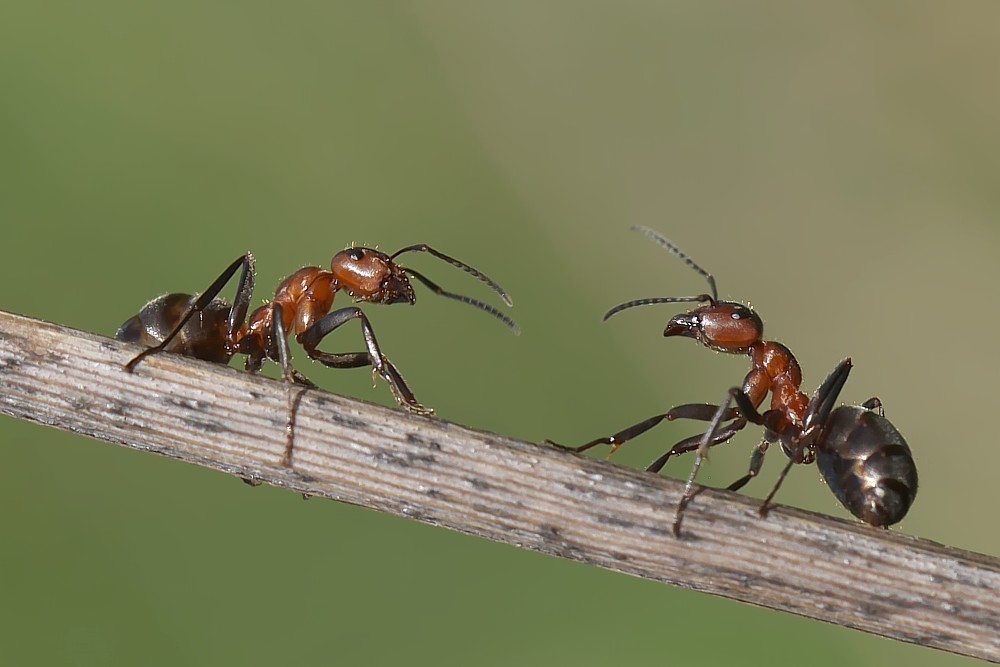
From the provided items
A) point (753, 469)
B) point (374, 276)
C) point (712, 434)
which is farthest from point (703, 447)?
point (374, 276)


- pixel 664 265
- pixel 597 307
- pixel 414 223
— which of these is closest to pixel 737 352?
pixel 597 307

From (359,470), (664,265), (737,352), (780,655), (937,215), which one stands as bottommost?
(780,655)

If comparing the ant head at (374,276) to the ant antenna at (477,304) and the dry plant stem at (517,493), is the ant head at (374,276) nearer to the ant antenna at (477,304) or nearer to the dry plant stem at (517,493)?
the ant antenna at (477,304)

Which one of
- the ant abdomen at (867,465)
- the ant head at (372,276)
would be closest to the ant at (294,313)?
the ant head at (372,276)

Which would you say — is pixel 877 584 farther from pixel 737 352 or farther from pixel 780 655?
pixel 737 352

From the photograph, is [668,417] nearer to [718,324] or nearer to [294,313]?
[718,324]

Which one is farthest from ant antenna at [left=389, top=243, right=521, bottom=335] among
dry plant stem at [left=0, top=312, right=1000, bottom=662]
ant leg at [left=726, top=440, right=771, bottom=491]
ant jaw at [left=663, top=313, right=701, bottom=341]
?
dry plant stem at [left=0, top=312, right=1000, bottom=662]
